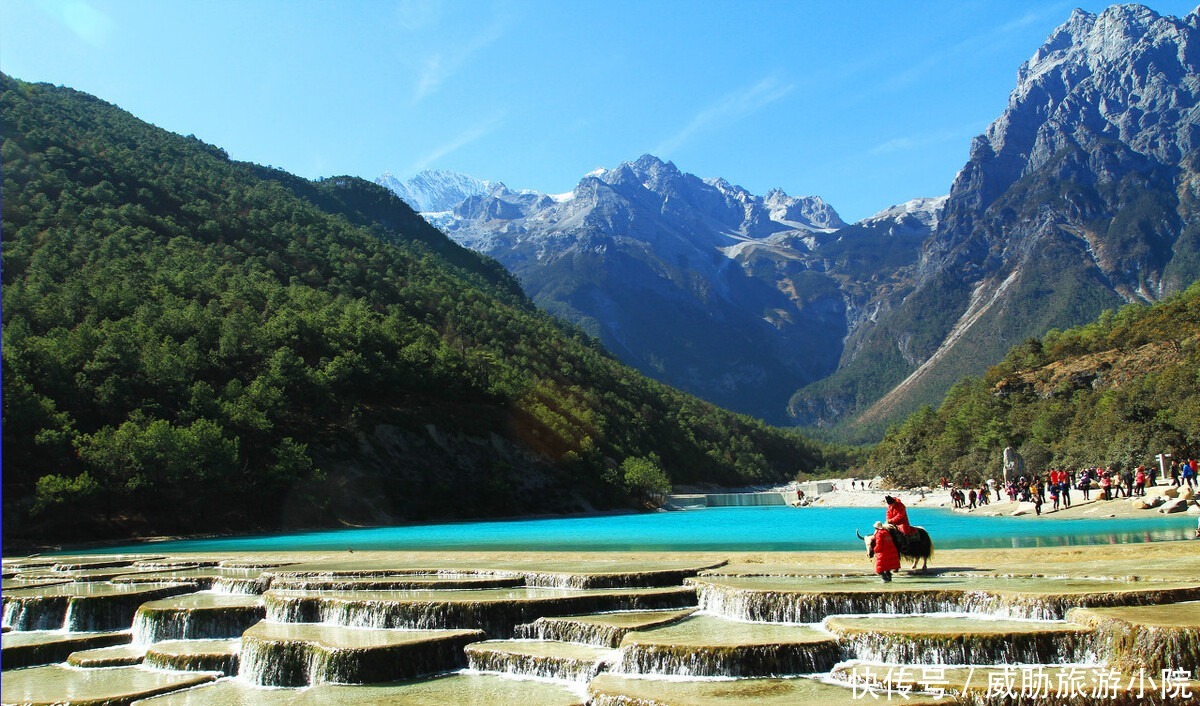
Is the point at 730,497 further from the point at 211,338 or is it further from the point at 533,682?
the point at 533,682

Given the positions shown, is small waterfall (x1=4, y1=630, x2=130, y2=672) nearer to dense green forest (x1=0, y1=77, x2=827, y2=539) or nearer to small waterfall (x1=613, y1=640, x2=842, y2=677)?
small waterfall (x1=613, y1=640, x2=842, y2=677)

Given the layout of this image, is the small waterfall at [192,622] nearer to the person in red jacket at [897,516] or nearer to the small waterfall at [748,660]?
the small waterfall at [748,660]

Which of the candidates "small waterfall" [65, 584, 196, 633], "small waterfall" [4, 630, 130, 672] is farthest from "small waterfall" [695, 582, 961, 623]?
"small waterfall" [65, 584, 196, 633]

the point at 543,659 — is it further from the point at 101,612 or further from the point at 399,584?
the point at 101,612

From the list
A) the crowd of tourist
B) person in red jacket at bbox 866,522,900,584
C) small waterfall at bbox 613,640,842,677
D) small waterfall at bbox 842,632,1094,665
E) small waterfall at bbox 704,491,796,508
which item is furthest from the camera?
small waterfall at bbox 704,491,796,508

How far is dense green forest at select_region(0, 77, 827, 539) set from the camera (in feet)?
204

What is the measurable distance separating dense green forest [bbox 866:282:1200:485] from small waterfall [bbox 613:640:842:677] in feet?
202

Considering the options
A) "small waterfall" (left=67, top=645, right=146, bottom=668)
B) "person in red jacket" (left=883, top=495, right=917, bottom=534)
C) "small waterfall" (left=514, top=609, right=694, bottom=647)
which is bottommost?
"small waterfall" (left=67, top=645, right=146, bottom=668)

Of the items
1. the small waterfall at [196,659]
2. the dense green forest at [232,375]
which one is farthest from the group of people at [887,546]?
the dense green forest at [232,375]

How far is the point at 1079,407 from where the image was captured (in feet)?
307

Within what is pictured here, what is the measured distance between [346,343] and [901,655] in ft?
286

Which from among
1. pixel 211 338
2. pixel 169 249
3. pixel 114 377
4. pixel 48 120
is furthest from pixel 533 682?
pixel 48 120

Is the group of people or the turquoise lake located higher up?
the group of people

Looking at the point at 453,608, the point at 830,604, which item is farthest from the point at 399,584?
the point at 830,604
